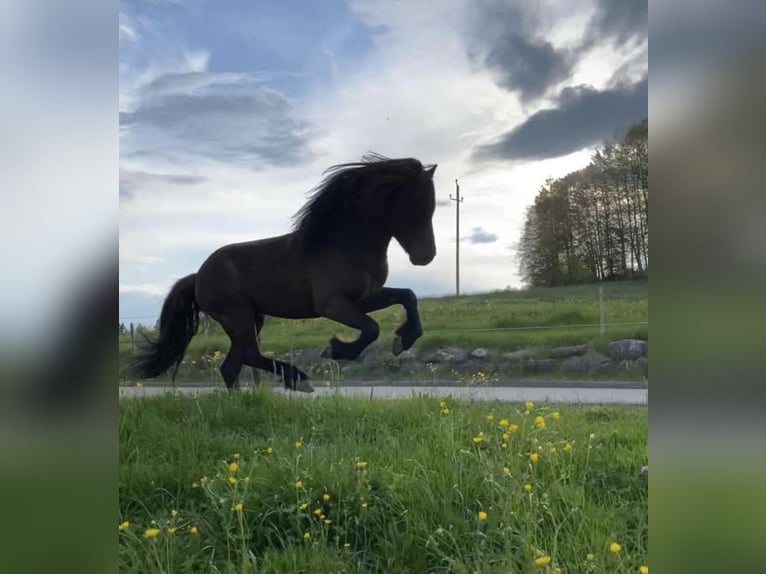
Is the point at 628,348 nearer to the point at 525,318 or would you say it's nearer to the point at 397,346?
the point at 525,318

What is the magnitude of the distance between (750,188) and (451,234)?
151 cm

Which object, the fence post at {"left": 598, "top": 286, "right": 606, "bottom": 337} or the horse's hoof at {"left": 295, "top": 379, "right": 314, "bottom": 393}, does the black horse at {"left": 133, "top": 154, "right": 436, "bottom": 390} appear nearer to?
the horse's hoof at {"left": 295, "top": 379, "right": 314, "bottom": 393}

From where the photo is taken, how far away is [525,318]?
254cm

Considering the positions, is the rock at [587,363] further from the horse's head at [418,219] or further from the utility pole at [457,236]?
the horse's head at [418,219]

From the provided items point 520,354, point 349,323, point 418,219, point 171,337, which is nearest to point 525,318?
point 520,354

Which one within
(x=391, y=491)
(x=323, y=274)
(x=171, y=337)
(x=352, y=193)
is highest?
(x=352, y=193)

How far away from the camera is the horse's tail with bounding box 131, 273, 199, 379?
2977 mm

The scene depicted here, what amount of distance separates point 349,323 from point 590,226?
1.25 metres

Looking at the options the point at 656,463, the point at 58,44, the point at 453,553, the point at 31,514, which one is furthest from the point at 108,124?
the point at 453,553

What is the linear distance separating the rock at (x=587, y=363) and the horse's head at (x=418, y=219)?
802 mm

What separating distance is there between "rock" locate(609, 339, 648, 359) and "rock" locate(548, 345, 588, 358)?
4.7 inches

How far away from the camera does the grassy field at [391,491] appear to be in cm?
193

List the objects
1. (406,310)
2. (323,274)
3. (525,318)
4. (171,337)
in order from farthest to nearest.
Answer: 1. (171,337)
2. (323,274)
3. (406,310)
4. (525,318)

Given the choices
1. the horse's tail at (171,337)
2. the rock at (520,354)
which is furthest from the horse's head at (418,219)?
the horse's tail at (171,337)
